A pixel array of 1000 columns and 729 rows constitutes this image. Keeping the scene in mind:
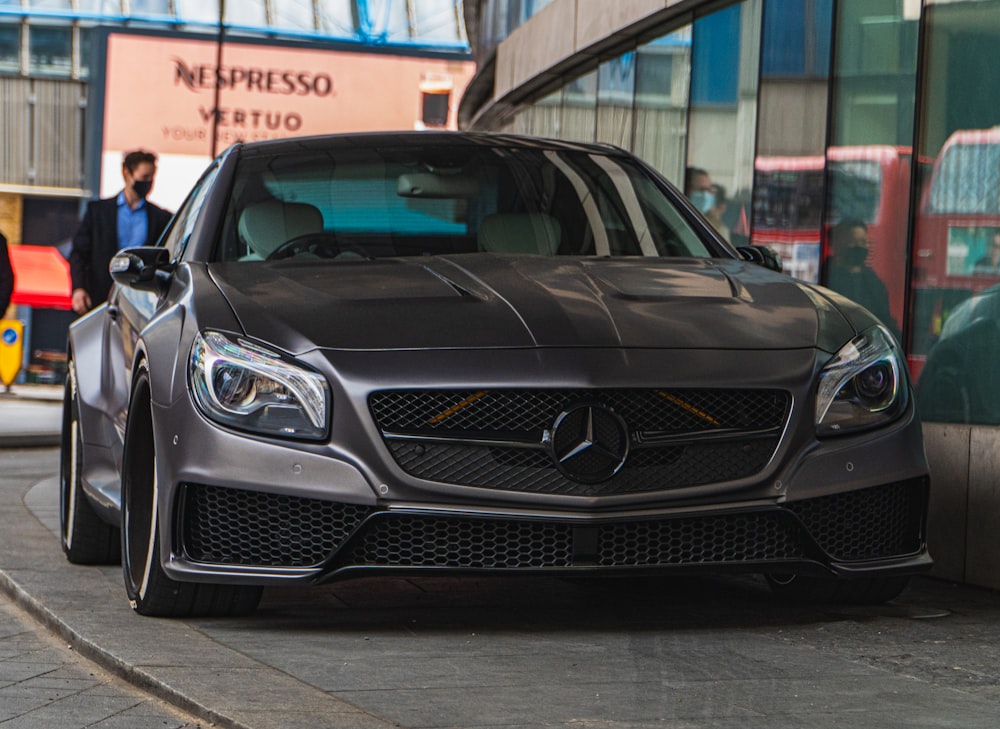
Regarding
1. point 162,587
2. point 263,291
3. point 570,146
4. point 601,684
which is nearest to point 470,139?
point 570,146

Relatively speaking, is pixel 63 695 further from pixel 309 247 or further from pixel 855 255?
pixel 855 255

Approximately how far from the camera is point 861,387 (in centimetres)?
511

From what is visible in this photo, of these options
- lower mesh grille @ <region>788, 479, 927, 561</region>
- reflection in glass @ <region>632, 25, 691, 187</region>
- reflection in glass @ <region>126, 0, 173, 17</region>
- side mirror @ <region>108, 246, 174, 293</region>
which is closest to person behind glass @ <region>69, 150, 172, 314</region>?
reflection in glass @ <region>632, 25, 691, 187</region>

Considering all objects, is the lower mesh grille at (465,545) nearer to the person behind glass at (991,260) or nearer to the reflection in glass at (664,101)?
the person behind glass at (991,260)

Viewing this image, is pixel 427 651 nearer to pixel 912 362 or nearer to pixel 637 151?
pixel 912 362

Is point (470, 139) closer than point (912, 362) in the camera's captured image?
Yes

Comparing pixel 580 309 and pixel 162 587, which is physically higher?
pixel 580 309

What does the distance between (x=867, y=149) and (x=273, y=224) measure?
395 centimetres

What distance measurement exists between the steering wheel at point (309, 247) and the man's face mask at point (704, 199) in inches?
256

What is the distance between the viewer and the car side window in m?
6.21

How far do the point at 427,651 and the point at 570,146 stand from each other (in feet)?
8.29

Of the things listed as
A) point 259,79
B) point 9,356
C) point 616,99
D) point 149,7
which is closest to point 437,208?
point 616,99

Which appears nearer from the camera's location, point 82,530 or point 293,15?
point 82,530

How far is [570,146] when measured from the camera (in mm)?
6742
